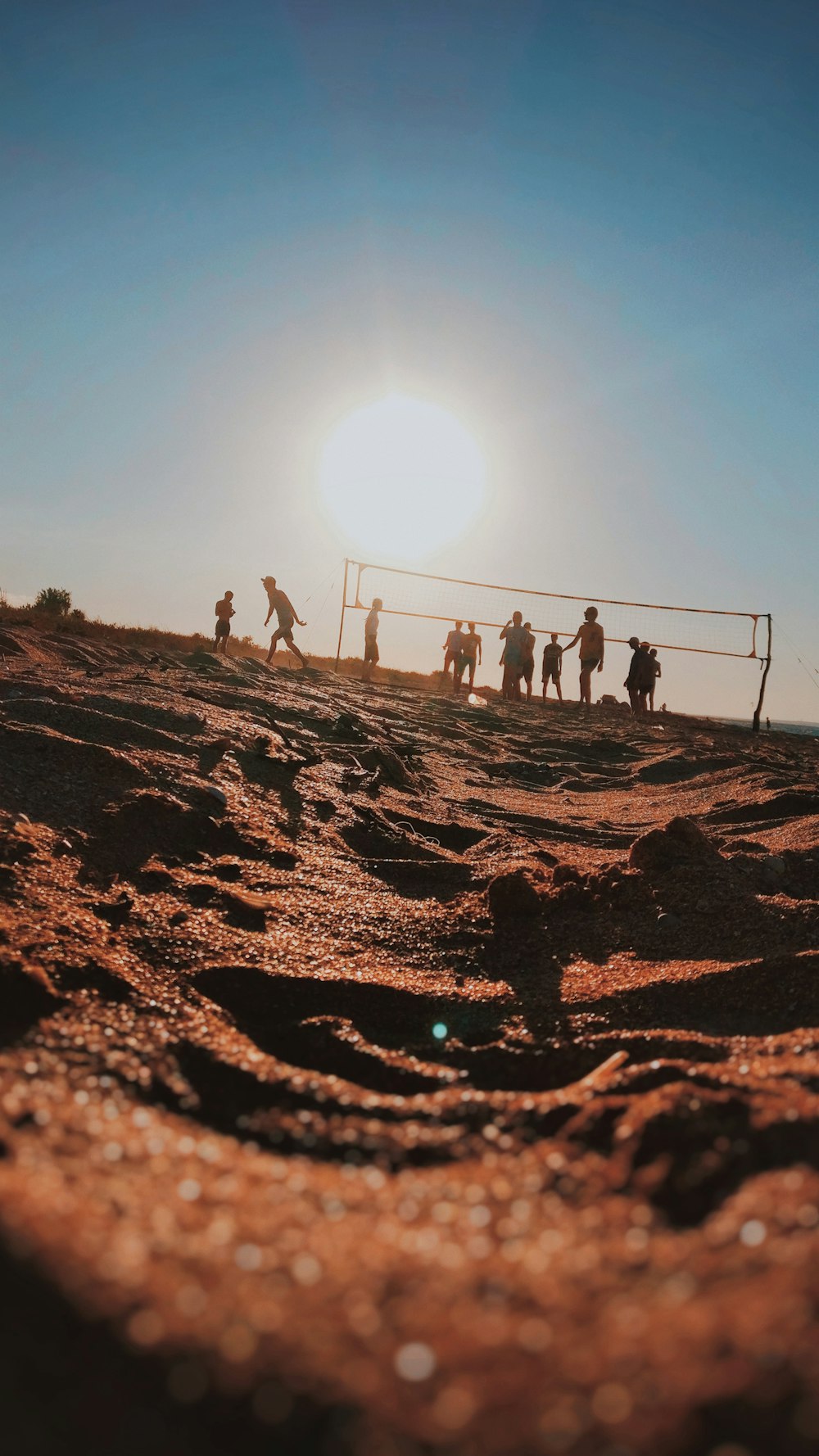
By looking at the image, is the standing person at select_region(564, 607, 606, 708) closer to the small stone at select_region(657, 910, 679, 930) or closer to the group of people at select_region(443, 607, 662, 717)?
the group of people at select_region(443, 607, 662, 717)

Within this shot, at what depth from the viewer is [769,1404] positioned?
577 mm

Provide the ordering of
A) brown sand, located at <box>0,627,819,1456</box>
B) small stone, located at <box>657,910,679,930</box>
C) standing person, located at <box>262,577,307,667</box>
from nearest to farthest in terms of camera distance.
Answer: brown sand, located at <box>0,627,819,1456</box>, small stone, located at <box>657,910,679,930</box>, standing person, located at <box>262,577,307,667</box>

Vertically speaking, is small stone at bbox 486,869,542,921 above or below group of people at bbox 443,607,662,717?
below

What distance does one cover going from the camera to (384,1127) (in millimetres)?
1287

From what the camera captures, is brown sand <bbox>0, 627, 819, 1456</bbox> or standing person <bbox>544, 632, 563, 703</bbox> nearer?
brown sand <bbox>0, 627, 819, 1456</bbox>

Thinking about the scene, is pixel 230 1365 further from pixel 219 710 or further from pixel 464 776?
pixel 464 776

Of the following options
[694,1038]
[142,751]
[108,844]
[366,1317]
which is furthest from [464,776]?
[366,1317]

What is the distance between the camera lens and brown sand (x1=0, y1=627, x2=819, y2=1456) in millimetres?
606

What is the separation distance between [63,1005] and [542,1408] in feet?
4.35

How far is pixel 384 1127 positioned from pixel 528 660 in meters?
16.5

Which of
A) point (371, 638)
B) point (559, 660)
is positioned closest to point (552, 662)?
point (559, 660)

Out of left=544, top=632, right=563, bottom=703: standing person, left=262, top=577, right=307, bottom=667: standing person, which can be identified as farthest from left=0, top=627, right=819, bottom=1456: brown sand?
left=544, top=632, right=563, bottom=703: standing person

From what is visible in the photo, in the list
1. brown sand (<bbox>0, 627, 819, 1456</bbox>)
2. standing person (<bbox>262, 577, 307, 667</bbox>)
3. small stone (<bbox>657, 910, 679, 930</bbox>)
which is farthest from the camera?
standing person (<bbox>262, 577, 307, 667</bbox>)

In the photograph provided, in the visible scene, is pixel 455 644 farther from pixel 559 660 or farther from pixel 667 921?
pixel 667 921
